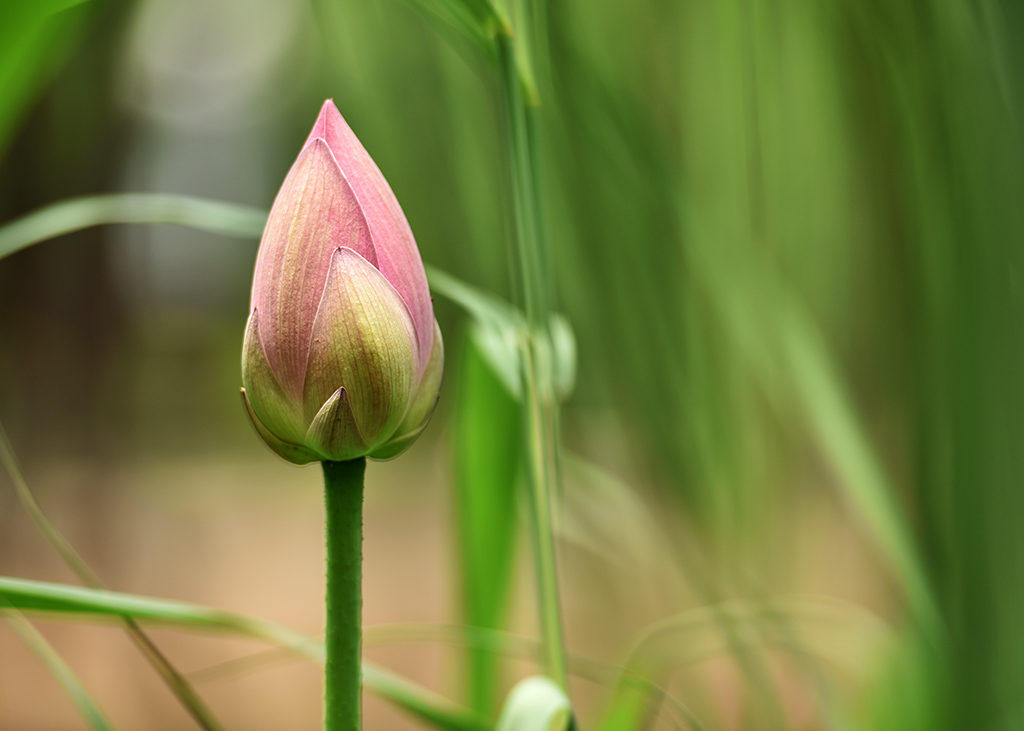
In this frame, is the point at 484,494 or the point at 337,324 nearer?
the point at 337,324

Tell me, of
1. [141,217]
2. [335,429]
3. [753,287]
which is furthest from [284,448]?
[753,287]

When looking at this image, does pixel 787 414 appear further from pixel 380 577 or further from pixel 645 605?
pixel 380 577

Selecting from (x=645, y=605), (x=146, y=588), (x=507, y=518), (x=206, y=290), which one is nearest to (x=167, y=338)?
(x=206, y=290)

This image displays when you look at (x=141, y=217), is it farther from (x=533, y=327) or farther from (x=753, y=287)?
(x=753, y=287)

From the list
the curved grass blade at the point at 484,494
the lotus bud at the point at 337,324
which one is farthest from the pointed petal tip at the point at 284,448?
the curved grass blade at the point at 484,494

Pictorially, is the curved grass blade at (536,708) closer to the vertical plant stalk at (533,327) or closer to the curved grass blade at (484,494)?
the vertical plant stalk at (533,327)

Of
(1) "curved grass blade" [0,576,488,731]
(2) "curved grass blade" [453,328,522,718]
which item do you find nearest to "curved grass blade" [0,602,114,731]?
(1) "curved grass blade" [0,576,488,731]
